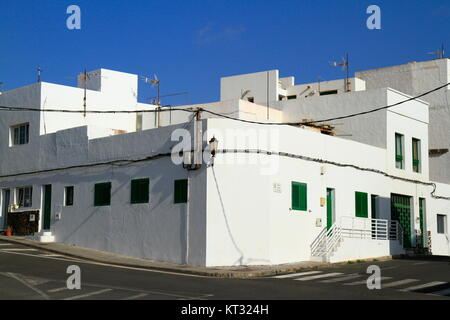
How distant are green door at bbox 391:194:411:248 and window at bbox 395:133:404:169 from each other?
1.52 meters

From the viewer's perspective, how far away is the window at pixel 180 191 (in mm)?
21047

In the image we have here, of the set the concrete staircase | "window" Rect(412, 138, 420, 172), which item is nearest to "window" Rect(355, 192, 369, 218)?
"window" Rect(412, 138, 420, 172)

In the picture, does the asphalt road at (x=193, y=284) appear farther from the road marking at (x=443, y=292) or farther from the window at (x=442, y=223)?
the window at (x=442, y=223)

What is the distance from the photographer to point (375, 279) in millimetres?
16766

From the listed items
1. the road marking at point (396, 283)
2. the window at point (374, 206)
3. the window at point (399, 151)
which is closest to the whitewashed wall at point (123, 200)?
the road marking at point (396, 283)

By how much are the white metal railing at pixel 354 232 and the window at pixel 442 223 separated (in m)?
5.99

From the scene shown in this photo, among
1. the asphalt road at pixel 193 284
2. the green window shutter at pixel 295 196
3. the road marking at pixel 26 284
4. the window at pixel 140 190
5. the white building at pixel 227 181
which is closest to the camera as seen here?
the road marking at pixel 26 284

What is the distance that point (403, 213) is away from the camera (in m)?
29.9

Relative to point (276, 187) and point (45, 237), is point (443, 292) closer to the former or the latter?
point (276, 187)

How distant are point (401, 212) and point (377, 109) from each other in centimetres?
576
